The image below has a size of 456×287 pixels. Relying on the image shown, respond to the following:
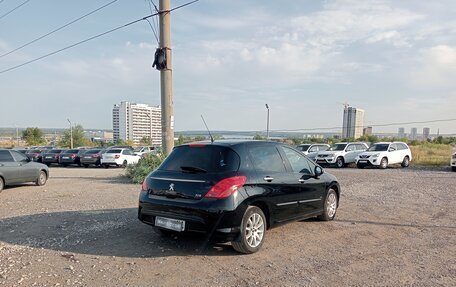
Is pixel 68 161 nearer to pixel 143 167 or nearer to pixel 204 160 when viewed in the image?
pixel 143 167

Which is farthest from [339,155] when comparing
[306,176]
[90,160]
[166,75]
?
[306,176]

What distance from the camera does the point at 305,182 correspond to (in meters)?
6.63

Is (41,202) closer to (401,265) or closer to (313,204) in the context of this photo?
(313,204)

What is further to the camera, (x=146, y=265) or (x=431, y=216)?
(x=431, y=216)

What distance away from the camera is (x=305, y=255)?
5.33 metres

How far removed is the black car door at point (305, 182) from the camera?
6.46 meters

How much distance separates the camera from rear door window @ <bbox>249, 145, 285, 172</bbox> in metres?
5.78

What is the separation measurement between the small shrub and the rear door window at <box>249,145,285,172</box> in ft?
26.7

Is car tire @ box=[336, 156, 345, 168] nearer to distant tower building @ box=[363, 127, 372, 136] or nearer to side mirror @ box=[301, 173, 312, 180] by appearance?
side mirror @ box=[301, 173, 312, 180]

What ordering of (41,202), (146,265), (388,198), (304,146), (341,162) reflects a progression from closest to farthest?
(146,265), (41,202), (388,198), (341,162), (304,146)

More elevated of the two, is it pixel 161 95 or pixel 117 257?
pixel 161 95

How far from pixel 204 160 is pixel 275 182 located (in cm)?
122

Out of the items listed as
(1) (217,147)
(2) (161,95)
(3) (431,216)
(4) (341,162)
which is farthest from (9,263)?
(4) (341,162)

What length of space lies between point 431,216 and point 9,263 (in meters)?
7.98
